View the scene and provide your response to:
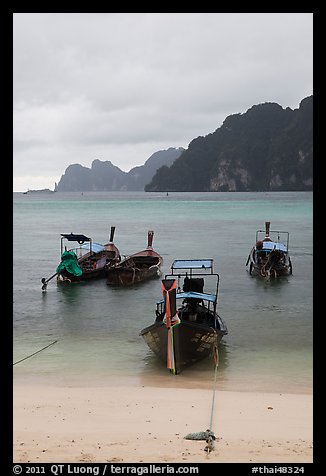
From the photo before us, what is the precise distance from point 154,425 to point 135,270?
18.8 m

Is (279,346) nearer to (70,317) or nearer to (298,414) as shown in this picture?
(298,414)

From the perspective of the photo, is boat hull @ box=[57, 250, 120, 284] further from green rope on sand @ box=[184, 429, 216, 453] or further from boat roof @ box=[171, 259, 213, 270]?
green rope on sand @ box=[184, 429, 216, 453]

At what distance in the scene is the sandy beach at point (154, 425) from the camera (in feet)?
26.3

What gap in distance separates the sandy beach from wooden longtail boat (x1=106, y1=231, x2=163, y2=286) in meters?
15.1

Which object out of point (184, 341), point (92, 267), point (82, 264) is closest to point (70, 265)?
point (92, 267)

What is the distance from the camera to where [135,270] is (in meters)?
28.3

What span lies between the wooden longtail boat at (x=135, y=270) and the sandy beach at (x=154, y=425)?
1507cm

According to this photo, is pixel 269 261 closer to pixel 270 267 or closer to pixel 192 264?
pixel 270 267

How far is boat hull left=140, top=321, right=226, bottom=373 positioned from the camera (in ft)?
42.8

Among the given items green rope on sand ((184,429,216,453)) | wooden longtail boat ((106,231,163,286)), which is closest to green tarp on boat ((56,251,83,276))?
wooden longtail boat ((106,231,163,286))

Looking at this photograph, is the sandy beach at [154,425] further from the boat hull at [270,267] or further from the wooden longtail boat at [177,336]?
the boat hull at [270,267]

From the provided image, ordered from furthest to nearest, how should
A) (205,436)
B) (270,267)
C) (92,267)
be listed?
1. (92,267)
2. (270,267)
3. (205,436)

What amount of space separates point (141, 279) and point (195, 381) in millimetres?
16139

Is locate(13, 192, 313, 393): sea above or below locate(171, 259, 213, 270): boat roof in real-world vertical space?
below
